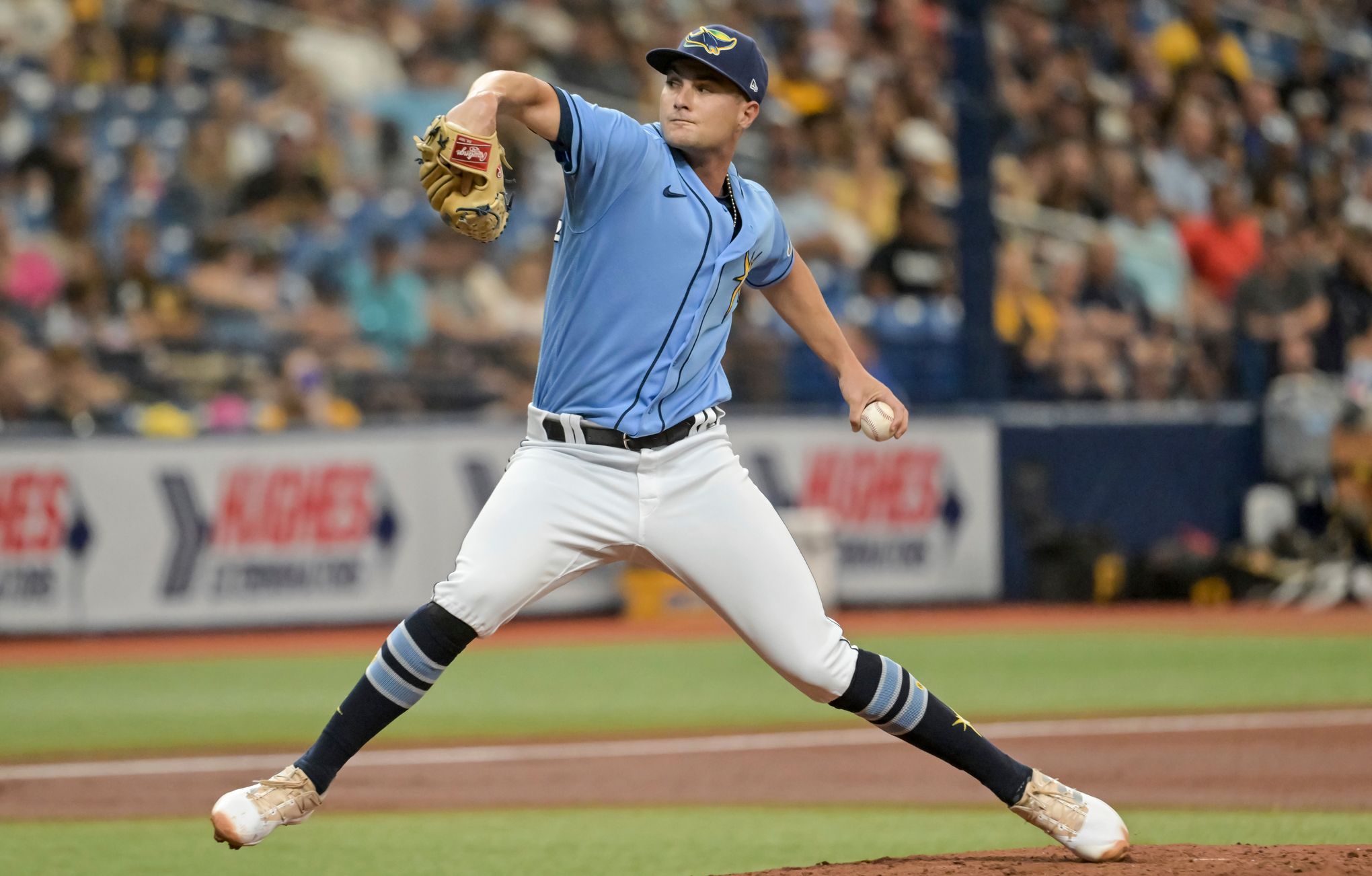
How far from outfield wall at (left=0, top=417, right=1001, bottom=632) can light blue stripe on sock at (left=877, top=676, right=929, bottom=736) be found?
845cm

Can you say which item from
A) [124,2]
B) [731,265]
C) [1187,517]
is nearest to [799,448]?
[1187,517]

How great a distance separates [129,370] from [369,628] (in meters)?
2.50

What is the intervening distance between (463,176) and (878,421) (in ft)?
4.73

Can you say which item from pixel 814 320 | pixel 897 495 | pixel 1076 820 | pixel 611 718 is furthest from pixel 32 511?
pixel 1076 820

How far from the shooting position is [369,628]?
1305 cm

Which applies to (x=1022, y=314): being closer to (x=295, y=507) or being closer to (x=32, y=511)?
(x=295, y=507)

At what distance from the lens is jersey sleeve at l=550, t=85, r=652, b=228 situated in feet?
14.8

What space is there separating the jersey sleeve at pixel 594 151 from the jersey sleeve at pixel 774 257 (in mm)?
529

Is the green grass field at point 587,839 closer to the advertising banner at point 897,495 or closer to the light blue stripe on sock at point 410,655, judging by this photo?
the light blue stripe on sock at point 410,655

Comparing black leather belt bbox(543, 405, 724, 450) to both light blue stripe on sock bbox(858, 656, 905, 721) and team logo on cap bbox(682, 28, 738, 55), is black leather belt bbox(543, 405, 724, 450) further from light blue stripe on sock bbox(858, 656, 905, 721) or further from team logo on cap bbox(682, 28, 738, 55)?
team logo on cap bbox(682, 28, 738, 55)

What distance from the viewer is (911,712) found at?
4926 mm

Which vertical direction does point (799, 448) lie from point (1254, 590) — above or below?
above

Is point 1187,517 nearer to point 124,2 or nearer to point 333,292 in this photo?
point 333,292

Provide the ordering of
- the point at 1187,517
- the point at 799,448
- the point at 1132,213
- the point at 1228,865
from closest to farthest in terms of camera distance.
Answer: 1. the point at 1228,865
2. the point at 799,448
3. the point at 1187,517
4. the point at 1132,213
